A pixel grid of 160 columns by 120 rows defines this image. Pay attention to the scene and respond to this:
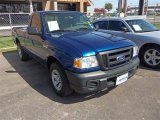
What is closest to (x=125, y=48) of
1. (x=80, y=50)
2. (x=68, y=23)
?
(x=80, y=50)

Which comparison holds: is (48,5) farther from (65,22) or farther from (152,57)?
(65,22)

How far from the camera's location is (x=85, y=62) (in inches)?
139

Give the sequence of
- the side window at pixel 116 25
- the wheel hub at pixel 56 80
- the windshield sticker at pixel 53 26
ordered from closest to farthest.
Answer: the wheel hub at pixel 56 80, the windshield sticker at pixel 53 26, the side window at pixel 116 25

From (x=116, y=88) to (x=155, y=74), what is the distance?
1581 millimetres

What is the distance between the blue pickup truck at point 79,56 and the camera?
3.55m

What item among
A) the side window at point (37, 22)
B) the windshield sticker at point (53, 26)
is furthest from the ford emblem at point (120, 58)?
the side window at point (37, 22)

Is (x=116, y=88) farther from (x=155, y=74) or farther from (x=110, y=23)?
(x=110, y=23)

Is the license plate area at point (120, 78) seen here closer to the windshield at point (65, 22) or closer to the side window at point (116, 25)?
the windshield at point (65, 22)

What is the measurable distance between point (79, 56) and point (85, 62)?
15 centimetres

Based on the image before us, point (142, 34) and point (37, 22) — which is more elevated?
point (37, 22)

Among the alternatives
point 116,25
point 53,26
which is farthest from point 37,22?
point 116,25

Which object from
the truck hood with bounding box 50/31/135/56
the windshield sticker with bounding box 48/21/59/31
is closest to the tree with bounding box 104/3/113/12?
the windshield sticker with bounding box 48/21/59/31

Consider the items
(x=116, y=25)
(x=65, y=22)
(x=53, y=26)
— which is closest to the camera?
(x=53, y=26)

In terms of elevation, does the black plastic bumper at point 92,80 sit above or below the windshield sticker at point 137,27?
below
